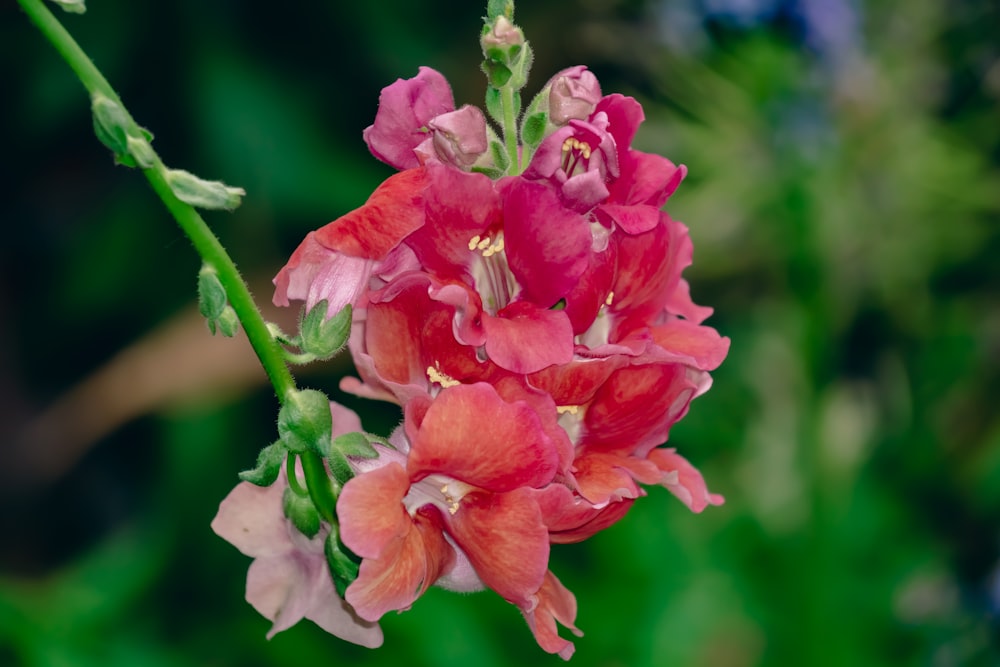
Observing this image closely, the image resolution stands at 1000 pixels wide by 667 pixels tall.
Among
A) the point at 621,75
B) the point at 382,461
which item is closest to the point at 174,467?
the point at 621,75

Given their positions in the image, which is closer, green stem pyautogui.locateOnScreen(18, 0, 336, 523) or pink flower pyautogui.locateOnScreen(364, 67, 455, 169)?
green stem pyautogui.locateOnScreen(18, 0, 336, 523)

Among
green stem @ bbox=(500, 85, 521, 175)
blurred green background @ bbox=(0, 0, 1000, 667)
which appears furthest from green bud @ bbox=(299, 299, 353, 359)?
blurred green background @ bbox=(0, 0, 1000, 667)

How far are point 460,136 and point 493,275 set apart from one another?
0.24ft

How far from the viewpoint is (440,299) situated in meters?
0.53

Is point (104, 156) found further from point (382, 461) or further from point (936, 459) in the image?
point (382, 461)

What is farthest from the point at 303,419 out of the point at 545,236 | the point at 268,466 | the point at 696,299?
the point at 696,299

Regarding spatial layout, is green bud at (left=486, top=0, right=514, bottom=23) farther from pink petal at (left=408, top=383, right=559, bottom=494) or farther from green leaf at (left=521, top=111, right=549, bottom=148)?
pink petal at (left=408, top=383, right=559, bottom=494)

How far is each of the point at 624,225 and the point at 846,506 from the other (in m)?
1.23

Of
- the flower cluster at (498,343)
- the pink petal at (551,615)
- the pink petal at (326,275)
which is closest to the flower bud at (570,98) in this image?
the flower cluster at (498,343)

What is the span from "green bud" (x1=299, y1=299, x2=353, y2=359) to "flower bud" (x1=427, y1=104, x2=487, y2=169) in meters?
0.08

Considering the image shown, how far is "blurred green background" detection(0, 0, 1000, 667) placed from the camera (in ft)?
4.75

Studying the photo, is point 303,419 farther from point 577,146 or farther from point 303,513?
point 577,146

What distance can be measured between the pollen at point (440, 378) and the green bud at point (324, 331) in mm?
49

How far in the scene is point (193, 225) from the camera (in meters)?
0.49
